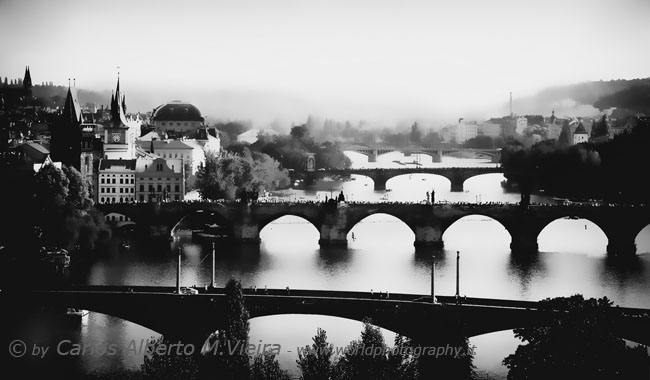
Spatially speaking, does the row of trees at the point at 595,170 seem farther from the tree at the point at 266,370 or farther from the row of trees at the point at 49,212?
the tree at the point at 266,370

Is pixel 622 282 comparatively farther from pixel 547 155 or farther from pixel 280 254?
pixel 547 155

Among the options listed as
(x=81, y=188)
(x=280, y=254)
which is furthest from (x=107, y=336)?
(x=81, y=188)

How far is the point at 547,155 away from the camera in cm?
7419

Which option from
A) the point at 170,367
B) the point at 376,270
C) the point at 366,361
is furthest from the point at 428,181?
the point at 170,367

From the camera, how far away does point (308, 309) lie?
90.9ft

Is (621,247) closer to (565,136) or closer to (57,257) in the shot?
(57,257)

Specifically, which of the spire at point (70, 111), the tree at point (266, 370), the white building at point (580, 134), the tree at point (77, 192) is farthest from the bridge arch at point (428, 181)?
the tree at point (266, 370)

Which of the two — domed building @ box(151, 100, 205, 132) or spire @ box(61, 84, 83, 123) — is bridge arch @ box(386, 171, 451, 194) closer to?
domed building @ box(151, 100, 205, 132)

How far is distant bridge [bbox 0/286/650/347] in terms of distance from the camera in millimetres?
26328

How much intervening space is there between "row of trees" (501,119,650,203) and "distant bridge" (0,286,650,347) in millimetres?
31699

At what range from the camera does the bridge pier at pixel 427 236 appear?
158 ft

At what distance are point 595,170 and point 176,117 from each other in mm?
39694

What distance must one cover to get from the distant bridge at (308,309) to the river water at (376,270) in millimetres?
1224

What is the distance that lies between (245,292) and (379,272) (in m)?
12.6
